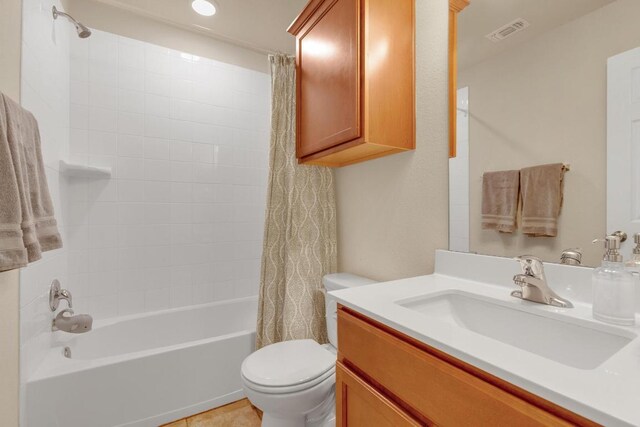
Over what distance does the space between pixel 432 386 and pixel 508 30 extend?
1.15m

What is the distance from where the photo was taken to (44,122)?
145cm

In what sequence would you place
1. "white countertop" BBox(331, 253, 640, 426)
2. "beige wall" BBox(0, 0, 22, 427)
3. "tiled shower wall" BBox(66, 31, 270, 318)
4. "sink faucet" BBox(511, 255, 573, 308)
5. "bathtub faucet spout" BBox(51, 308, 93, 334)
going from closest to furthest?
"white countertop" BBox(331, 253, 640, 426)
"sink faucet" BBox(511, 255, 573, 308)
"beige wall" BBox(0, 0, 22, 427)
"bathtub faucet spout" BBox(51, 308, 93, 334)
"tiled shower wall" BBox(66, 31, 270, 318)

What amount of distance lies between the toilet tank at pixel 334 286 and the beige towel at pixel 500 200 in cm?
67

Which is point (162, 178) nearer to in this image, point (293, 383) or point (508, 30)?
point (293, 383)

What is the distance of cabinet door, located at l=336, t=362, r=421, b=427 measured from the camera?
0.67m

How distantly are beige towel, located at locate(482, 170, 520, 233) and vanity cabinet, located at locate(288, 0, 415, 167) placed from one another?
0.36 metres

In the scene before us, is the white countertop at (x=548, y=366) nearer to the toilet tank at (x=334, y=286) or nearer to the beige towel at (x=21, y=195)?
the toilet tank at (x=334, y=286)

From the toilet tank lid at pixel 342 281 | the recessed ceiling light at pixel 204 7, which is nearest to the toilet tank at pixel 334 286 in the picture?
the toilet tank lid at pixel 342 281

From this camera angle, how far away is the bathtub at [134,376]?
1.30 m

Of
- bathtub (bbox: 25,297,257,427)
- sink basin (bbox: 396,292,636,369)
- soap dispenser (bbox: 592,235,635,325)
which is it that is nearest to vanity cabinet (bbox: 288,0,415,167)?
sink basin (bbox: 396,292,636,369)

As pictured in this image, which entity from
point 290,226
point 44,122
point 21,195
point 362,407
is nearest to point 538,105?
point 362,407

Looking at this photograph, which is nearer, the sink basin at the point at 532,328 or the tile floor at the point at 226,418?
the sink basin at the point at 532,328

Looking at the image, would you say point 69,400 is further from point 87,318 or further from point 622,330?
point 622,330

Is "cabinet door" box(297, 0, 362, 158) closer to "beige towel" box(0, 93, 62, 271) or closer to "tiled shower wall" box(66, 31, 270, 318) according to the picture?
"tiled shower wall" box(66, 31, 270, 318)
